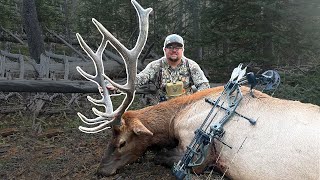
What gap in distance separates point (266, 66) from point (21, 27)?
48.8 ft

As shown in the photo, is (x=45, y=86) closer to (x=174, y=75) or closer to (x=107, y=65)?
(x=174, y=75)

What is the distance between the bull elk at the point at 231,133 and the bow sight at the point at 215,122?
9 cm

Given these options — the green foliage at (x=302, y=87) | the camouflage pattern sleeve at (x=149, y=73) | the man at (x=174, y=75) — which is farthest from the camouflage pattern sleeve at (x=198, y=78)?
the green foliage at (x=302, y=87)

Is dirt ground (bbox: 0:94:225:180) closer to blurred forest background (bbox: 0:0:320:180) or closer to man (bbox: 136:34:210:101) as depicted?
blurred forest background (bbox: 0:0:320:180)

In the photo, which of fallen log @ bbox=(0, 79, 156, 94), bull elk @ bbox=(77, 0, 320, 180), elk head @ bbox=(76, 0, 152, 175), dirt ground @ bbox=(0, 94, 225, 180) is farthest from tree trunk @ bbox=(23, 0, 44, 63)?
elk head @ bbox=(76, 0, 152, 175)

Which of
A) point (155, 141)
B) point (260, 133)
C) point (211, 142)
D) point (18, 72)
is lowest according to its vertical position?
point (18, 72)

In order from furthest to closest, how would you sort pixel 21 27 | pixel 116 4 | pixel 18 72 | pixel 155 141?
pixel 21 27
pixel 116 4
pixel 18 72
pixel 155 141

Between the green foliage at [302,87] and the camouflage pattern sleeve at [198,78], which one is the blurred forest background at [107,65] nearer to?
the green foliage at [302,87]

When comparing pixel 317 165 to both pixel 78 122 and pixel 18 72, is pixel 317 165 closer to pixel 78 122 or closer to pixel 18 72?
pixel 78 122

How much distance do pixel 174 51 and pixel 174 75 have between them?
0.39 m

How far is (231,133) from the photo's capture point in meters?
4.27

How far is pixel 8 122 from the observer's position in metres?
7.79

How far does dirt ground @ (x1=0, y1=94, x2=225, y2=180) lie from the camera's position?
5.17 meters

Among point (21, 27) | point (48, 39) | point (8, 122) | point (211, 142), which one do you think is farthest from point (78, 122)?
point (21, 27)
